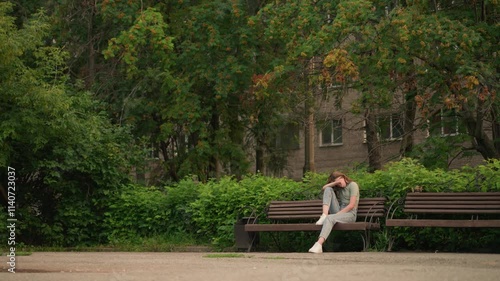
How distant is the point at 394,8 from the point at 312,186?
242 inches

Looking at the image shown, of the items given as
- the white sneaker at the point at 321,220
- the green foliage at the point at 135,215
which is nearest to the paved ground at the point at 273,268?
the white sneaker at the point at 321,220

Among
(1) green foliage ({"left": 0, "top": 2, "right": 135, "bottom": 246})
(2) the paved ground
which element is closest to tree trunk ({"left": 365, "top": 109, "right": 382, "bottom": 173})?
(1) green foliage ({"left": 0, "top": 2, "right": 135, "bottom": 246})

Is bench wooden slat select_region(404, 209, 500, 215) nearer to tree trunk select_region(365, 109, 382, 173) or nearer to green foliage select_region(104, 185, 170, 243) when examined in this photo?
green foliage select_region(104, 185, 170, 243)

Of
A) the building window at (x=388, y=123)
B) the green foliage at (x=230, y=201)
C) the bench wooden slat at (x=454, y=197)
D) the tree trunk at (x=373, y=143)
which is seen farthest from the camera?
the building window at (x=388, y=123)

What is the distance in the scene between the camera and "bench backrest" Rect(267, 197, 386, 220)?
17375 millimetres

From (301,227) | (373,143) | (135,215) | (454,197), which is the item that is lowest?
(135,215)

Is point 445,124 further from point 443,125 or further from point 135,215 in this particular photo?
point 135,215

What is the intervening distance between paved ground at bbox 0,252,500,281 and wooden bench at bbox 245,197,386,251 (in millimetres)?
1738

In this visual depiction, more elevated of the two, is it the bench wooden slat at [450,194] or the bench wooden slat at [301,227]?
the bench wooden slat at [450,194]

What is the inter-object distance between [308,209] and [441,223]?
2722 millimetres

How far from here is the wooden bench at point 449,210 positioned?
16.2 metres

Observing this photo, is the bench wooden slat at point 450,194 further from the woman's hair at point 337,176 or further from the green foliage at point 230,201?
the green foliage at point 230,201

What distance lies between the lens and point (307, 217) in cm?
1817

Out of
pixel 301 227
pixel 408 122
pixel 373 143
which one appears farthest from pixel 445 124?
pixel 301 227
